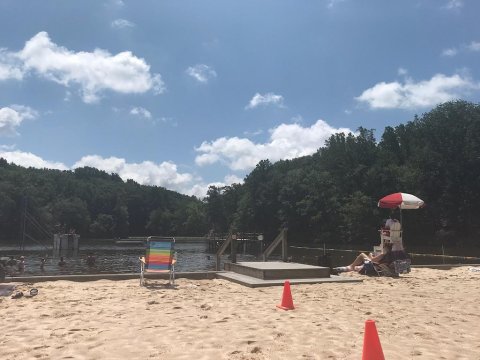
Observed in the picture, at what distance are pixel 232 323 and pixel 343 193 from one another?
2619 inches

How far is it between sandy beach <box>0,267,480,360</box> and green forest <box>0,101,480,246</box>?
4928cm

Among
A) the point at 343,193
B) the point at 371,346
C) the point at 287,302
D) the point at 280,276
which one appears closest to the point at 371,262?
→ the point at 280,276

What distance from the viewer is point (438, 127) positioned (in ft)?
190

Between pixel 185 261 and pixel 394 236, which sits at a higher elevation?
pixel 394 236

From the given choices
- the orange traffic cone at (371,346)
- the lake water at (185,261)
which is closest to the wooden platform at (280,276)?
the lake water at (185,261)

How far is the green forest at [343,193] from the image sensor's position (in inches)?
2147

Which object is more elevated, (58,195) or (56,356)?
(58,195)

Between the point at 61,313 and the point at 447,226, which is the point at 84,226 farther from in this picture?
the point at 61,313

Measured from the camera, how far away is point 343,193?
7044 centimetres

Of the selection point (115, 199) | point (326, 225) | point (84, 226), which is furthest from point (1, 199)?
point (326, 225)

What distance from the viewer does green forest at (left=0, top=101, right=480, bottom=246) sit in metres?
54.5

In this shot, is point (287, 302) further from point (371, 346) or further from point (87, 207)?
point (87, 207)

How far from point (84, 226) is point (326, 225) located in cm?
6685

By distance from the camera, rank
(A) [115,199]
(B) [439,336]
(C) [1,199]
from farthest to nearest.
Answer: (A) [115,199] → (C) [1,199] → (B) [439,336]
